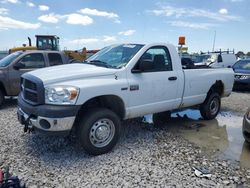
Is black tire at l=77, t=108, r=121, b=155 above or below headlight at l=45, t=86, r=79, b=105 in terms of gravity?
below

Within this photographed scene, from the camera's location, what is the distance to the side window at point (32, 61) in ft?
27.5

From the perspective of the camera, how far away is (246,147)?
17.5ft

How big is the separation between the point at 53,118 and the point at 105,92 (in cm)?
95

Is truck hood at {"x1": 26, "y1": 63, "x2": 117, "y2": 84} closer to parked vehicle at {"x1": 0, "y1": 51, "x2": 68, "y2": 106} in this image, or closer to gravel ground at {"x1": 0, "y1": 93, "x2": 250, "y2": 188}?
gravel ground at {"x1": 0, "y1": 93, "x2": 250, "y2": 188}

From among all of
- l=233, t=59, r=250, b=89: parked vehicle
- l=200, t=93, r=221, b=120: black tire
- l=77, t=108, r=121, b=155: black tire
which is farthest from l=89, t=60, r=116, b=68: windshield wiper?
l=233, t=59, r=250, b=89: parked vehicle

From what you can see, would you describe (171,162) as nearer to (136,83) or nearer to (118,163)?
(118,163)

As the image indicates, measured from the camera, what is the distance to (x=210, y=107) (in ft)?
23.4

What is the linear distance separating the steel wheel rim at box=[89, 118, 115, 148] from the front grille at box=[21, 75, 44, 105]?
3.16ft

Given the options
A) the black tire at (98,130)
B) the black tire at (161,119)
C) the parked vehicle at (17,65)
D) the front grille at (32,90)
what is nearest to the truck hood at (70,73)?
the front grille at (32,90)

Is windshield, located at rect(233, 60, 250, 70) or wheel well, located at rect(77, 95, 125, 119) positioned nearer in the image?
wheel well, located at rect(77, 95, 125, 119)

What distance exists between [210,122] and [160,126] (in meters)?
1.48

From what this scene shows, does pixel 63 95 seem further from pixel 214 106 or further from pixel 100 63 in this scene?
pixel 214 106

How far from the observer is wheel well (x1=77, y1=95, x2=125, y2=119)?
4566 mm

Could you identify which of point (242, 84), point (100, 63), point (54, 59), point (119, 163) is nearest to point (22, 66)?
point (54, 59)
